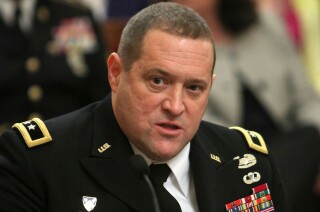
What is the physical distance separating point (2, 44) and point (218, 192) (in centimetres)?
138

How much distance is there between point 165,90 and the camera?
173cm

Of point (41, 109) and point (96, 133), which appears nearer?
point (96, 133)

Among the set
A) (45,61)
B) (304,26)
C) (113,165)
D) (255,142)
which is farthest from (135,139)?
(304,26)

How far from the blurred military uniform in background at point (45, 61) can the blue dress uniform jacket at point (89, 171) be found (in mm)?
1037

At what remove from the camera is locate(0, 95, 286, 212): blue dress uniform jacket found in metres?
1.74

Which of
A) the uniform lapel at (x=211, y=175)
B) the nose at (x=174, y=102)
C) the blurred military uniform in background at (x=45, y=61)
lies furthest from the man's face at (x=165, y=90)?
the blurred military uniform in background at (x=45, y=61)

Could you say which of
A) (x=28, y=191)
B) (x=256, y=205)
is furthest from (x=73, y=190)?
(x=256, y=205)

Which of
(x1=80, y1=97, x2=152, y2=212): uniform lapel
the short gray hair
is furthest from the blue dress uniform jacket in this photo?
the short gray hair

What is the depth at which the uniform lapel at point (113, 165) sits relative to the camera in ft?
5.84

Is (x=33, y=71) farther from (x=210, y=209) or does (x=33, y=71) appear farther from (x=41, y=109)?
(x=210, y=209)

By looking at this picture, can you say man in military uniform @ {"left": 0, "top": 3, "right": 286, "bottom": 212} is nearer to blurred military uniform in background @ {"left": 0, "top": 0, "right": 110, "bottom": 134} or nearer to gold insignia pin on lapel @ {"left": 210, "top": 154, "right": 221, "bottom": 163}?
gold insignia pin on lapel @ {"left": 210, "top": 154, "right": 221, "bottom": 163}

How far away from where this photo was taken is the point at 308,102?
333 centimetres

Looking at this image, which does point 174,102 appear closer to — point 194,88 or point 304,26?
point 194,88

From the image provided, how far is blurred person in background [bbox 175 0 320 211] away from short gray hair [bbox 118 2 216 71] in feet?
4.28
